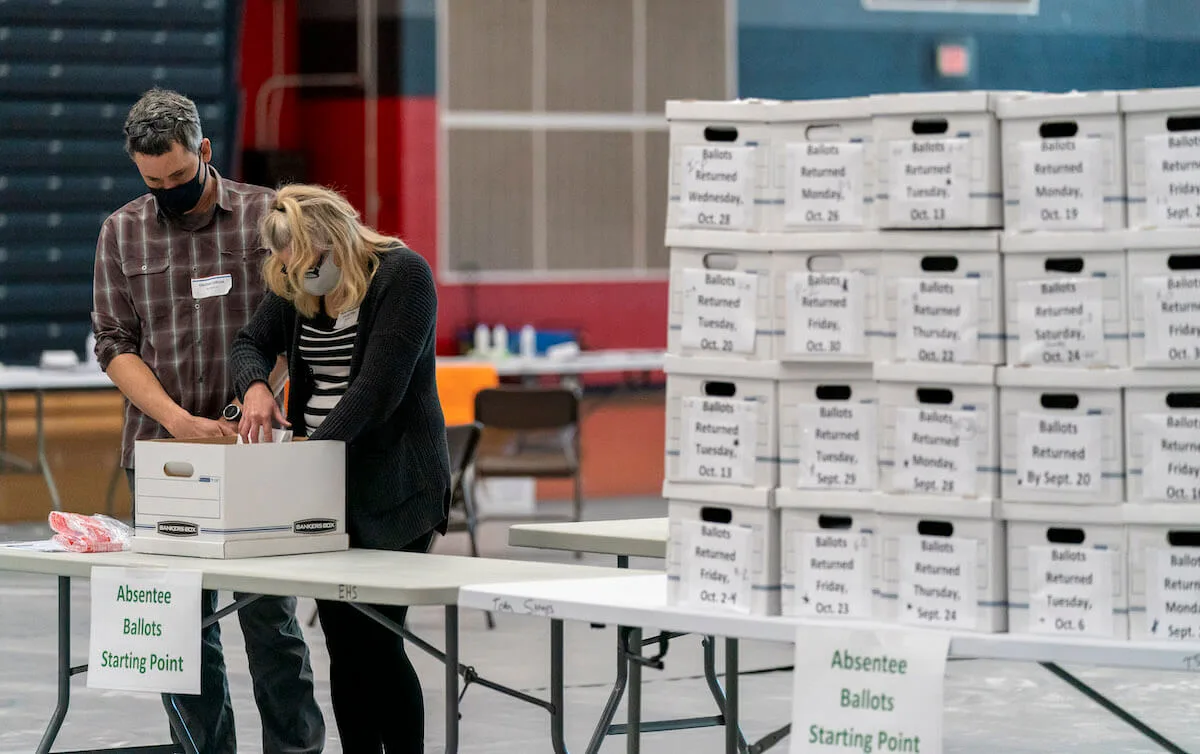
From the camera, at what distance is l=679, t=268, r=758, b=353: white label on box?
289cm

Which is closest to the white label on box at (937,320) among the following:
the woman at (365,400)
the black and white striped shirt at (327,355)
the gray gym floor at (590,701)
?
the woman at (365,400)

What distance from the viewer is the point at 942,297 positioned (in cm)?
275

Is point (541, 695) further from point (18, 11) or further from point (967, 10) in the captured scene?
point (967, 10)

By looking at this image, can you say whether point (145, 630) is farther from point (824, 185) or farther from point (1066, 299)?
point (1066, 299)

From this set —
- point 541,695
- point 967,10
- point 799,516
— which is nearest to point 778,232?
point 799,516

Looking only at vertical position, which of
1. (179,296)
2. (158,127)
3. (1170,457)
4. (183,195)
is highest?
(158,127)

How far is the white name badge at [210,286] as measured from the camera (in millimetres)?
4016

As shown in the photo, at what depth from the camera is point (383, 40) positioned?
10.7 m

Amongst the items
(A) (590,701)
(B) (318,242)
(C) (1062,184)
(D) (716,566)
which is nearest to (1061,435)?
(C) (1062,184)

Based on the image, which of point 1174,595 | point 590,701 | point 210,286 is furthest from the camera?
point 590,701

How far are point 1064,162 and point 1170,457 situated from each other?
455 mm

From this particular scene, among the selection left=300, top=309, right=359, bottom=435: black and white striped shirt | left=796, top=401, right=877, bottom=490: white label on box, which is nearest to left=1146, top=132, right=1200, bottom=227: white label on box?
left=796, top=401, right=877, bottom=490: white label on box

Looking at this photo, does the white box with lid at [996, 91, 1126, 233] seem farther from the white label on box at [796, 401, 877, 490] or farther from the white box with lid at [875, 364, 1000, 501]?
the white label on box at [796, 401, 877, 490]

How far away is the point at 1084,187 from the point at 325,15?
29.2 ft
